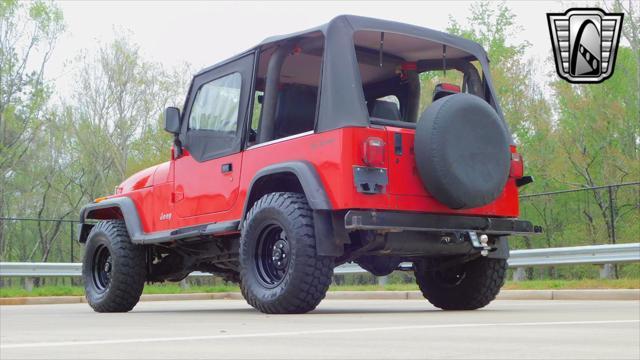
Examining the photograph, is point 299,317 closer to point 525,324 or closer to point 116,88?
point 525,324

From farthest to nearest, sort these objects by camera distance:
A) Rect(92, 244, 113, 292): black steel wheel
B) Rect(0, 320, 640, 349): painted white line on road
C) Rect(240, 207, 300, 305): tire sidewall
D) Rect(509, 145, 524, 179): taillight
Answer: Rect(92, 244, 113, 292): black steel wheel
Rect(509, 145, 524, 179): taillight
Rect(240, 207, 300, 305): tire sidewall
Rect(0, 320, 640, 349): painted white line on road

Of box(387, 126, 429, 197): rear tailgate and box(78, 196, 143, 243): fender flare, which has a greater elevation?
box(387, 126, 429, 197): rear tailgate

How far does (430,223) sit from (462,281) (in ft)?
5.04

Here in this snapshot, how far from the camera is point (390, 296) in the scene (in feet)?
48.5

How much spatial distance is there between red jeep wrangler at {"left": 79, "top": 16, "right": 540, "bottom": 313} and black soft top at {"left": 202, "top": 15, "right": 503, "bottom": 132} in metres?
0.01

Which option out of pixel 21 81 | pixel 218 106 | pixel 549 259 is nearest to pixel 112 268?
pixel 218 106

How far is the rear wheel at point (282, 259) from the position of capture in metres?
7.17

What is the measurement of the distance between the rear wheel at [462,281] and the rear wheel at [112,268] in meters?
3.03

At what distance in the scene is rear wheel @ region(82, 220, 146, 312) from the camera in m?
9.41

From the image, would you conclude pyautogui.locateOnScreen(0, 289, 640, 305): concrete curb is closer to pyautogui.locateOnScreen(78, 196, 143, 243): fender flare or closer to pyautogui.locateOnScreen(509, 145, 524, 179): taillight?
pyautogui.locateOnScreen(509, 145, 524, 179): taillight

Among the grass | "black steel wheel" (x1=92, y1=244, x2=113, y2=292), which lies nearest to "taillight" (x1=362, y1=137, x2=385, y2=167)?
"black steel wheel" (x1=92, y1=244, x2=113, y2=292)

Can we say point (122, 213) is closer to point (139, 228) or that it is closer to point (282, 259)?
point (139, 228)

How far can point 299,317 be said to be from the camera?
7.02 meters

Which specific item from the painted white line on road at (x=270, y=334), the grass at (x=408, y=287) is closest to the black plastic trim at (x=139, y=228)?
the painted white line on road at (x=270, y=334)
